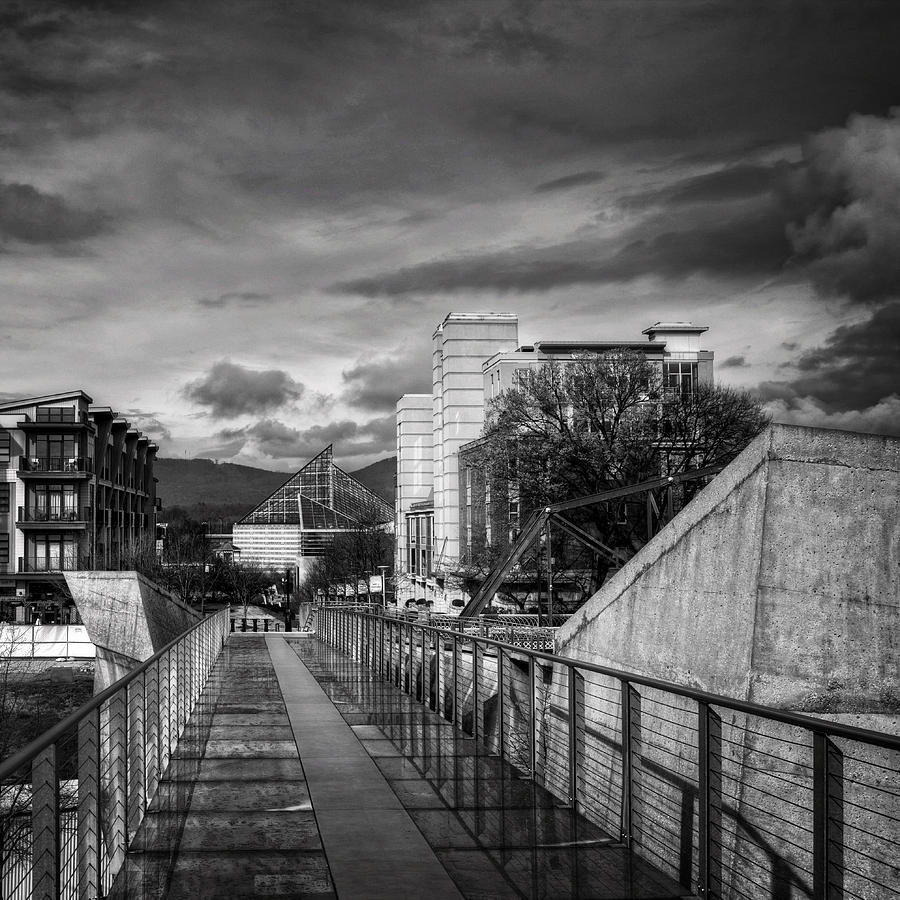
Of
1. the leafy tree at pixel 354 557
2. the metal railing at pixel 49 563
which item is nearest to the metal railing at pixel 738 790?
the metal railing at pixel 49 563

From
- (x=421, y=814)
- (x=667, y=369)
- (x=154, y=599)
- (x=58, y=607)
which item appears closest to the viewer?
(x=421, y=814)

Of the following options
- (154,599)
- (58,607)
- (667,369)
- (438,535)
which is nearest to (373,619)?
(154,599)

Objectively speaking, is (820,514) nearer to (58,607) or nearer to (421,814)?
(421,814)

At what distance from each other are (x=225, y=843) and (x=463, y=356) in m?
84.9

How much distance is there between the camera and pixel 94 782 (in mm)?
5633

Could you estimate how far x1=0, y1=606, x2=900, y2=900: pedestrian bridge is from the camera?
548cm

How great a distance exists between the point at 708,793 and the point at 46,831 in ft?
11.0

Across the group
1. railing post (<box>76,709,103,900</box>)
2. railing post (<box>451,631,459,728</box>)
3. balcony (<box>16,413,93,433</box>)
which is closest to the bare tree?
balcony (<box>16,413,93,433</box>)

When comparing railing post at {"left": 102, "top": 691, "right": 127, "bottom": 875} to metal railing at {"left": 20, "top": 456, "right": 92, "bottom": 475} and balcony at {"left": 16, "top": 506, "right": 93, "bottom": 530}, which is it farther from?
balcony at {"left": 16, "top": 506, "right": 93, "bottom": 530}

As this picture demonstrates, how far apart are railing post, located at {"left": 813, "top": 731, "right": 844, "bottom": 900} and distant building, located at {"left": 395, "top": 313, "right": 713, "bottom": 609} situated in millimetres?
68461

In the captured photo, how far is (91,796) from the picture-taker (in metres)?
5.64

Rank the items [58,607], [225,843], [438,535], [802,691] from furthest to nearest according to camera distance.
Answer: [438,535] → [58,607] → [802,691] → [225,843]

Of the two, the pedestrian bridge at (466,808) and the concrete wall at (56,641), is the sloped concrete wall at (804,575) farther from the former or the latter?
the concrete wall at (56,641)

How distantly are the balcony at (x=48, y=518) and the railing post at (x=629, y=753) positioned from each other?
62.4m
